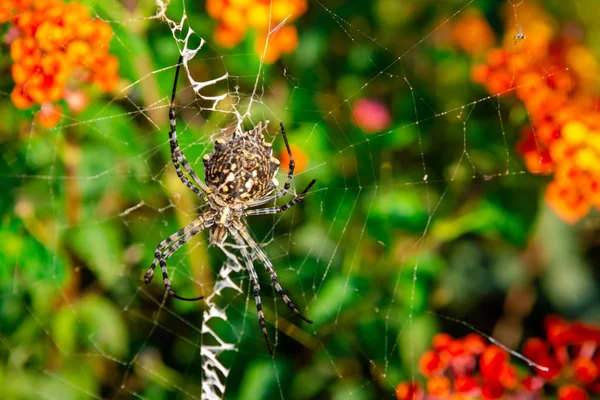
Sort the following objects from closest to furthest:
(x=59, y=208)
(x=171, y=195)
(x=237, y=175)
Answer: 1. (x=237, y=175)
2. (x=59, y=208)
3. (x=171, y=195)

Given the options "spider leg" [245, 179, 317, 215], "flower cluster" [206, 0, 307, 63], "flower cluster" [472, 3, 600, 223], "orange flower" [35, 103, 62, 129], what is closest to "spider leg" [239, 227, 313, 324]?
"spider leg" [245, 179, 317, 215]

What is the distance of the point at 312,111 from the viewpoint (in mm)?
2512

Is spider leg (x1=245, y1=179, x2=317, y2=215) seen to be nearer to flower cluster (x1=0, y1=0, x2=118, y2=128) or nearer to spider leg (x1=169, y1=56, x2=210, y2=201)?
spider leg (x1=169, y1=56, x2=210, y2=201)

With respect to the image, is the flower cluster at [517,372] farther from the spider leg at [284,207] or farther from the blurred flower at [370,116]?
the blurred flower at [370,116]

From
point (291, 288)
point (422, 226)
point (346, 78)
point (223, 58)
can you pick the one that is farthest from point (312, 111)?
point (291, 288)

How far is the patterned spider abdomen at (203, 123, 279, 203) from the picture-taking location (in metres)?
2.39

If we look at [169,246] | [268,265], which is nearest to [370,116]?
[268,265]

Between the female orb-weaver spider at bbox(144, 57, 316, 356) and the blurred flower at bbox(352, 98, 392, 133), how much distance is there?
1.11 feet

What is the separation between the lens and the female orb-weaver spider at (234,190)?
2.40 m

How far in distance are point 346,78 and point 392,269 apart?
0.87 meters

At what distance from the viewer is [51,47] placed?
7.32ft

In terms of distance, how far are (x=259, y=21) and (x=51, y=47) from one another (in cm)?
78

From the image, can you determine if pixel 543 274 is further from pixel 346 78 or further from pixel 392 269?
pixel 346 78

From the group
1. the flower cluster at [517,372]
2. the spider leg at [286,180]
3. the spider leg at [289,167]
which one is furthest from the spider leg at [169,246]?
the flower cluster at [517,372]
